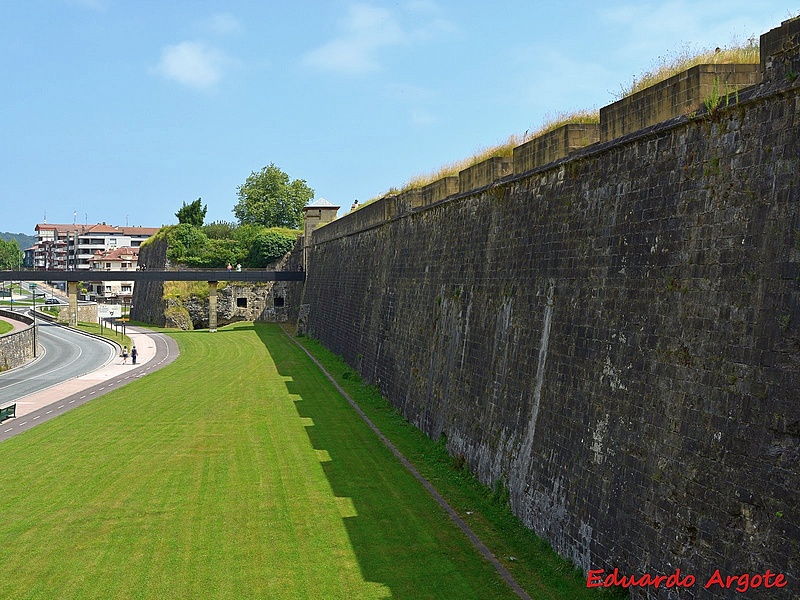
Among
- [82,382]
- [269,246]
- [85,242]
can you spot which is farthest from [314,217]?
[85,242]

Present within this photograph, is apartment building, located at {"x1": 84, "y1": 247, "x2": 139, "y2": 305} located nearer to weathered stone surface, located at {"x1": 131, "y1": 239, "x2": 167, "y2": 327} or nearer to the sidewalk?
weathered stone surface, located at {"x1": 131, "y1": 239, "x2": 167, "y2": 327}

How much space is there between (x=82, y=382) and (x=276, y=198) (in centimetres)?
6150

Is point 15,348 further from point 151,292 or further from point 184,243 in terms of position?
point 151,292

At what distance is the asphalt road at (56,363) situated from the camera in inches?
1246

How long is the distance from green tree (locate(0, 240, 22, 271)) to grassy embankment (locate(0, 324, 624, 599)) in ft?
537

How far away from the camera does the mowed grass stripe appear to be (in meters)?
11.0

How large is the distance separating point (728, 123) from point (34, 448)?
58.4 ft

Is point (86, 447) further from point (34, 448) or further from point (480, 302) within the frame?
point (480, 302)

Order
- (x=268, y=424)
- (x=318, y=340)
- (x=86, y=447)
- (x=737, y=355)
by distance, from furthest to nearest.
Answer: (x=318, y=340), (x=268, y=424), (x=86, y=447), (x=737, y=355)

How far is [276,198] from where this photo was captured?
9169 cm

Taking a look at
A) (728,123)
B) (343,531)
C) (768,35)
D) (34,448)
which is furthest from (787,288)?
(34,448)

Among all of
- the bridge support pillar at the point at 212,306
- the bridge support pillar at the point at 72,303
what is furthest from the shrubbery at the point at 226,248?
the bridge support pillar at the point at 72,303

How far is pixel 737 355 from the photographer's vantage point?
796 cm

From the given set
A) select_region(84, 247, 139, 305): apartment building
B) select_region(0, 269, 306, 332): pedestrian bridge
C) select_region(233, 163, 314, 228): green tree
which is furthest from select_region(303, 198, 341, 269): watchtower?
select_region(84, 247, 139, 305): apartment building
